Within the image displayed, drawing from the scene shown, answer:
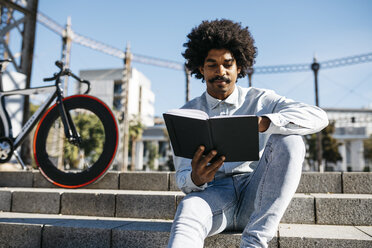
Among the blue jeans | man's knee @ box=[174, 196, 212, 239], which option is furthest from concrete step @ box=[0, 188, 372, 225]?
man's knee @ box=[174, 196, 212, 239]

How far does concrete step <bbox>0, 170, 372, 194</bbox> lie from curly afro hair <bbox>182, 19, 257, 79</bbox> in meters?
1.42

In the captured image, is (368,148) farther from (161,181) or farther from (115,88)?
(161,181)

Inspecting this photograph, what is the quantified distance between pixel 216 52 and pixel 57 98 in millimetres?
2096

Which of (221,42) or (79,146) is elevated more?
(221,42)

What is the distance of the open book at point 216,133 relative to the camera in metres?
1.37

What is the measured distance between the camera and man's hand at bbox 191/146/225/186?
1.50m

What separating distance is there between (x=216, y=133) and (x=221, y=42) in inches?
42.7

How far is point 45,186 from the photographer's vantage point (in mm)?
3570

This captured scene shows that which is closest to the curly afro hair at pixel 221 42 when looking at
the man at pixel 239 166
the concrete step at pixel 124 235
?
the man at pixel 239 166

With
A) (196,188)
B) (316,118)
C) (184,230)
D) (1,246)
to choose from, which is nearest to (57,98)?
(1,246)

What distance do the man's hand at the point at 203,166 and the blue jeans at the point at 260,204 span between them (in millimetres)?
Result: 115

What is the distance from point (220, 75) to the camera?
→ 201 cm

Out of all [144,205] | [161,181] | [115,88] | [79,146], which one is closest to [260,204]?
[144,205]

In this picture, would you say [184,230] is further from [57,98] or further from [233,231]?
[57,98]
